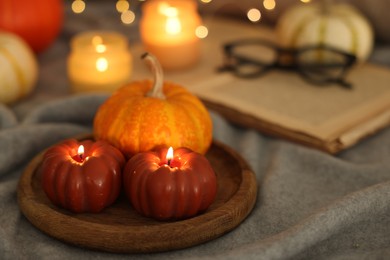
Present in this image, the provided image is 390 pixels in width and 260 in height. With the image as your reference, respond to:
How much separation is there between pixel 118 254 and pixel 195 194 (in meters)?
0.10

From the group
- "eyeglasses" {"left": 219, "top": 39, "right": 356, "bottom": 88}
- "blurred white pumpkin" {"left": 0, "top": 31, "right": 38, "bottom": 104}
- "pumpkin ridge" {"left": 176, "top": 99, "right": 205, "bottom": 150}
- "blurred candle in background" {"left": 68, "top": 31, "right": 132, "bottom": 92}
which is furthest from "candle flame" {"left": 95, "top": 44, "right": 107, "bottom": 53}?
"pumpkin ridge" {"left": 176, "top": 99, "right": 205, "bottom": 150}

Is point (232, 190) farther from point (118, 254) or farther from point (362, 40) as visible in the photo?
point (362, 40)

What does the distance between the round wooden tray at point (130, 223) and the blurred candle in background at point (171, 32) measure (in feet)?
1.55

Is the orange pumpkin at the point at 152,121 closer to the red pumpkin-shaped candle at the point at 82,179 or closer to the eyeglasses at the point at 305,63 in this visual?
the red pumpkin-shaped candle at the point at 82,179

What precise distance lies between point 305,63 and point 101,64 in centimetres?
38

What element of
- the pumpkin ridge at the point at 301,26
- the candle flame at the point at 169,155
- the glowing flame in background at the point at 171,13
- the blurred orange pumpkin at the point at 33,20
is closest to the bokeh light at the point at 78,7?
the glowing flame in background at the point at 171,13

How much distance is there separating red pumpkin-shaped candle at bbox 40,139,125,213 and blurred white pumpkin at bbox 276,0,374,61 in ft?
1.86

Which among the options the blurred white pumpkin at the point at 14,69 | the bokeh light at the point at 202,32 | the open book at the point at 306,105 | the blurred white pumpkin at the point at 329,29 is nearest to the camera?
the open book at the point at 306,105

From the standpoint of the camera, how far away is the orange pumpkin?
0.67m

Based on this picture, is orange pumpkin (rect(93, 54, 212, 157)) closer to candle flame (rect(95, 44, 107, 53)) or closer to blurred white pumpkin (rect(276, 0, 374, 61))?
candle flame (rect(95, 44, 107, 53))

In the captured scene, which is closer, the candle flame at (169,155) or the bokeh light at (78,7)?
the candle flame at (169,155)

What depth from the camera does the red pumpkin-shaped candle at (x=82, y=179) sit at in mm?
602

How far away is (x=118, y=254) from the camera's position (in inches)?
22.9

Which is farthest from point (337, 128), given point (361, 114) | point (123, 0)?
point (123, 0)
